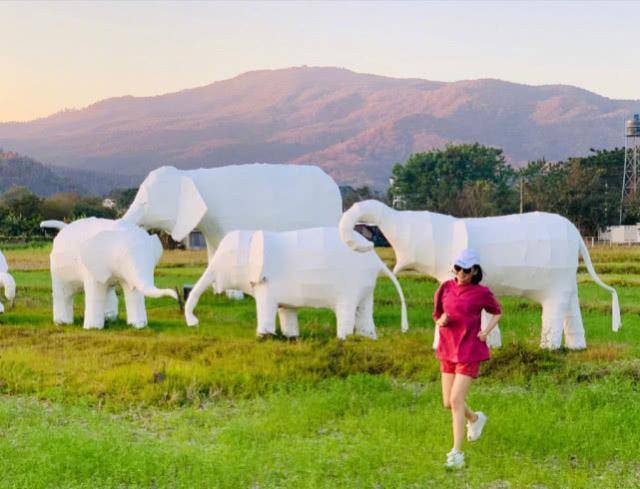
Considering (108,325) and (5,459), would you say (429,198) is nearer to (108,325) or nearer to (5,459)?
(108,325)

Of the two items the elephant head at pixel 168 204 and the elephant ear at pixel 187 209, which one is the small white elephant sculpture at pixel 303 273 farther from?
the elephant head at pixel 168 204

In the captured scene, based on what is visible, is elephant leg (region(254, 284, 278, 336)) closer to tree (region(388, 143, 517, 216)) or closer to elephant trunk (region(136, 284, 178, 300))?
elephant trunk (region(136, 284, 178, 300))

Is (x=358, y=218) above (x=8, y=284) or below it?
above

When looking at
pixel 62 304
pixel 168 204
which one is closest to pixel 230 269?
pixel 62 304

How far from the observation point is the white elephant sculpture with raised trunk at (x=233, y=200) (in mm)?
15641

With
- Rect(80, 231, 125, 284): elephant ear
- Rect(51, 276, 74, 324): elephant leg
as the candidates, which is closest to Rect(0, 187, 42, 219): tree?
Rect(51, 276, 74, 324): elephant leg

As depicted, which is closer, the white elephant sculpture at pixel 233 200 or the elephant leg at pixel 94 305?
the elephant leg at pixel 94 305

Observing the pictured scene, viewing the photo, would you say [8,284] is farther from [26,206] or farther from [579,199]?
[26,206]

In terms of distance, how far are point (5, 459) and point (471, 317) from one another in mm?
3524

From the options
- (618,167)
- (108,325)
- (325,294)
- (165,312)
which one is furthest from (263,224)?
(618,167)

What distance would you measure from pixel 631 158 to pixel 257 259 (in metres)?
52.9

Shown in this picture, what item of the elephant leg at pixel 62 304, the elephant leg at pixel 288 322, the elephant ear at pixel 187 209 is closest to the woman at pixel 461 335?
the elephant leg at pixel 288 322

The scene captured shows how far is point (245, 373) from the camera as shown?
29.0ft

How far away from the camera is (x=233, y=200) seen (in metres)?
16.2
